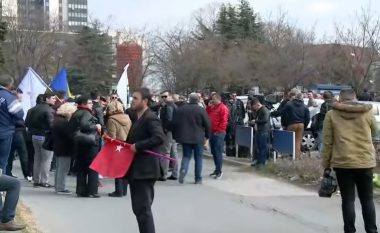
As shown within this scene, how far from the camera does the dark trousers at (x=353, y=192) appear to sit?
7716 millimetres

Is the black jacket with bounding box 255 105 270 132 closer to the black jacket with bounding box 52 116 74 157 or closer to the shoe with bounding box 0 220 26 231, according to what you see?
the black jacket with bounding box 52 116 74 157

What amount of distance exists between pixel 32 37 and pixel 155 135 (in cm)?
5180

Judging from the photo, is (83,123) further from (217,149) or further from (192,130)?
(217,149)

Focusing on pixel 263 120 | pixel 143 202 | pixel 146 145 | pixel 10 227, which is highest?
pixel 146 145

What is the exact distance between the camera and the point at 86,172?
1156cm

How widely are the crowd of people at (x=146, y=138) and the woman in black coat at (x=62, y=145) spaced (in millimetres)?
18

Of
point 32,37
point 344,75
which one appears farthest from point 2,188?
point 32,37

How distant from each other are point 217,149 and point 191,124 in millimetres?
1368

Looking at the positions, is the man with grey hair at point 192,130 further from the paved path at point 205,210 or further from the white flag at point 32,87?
the white flag at point 32,87

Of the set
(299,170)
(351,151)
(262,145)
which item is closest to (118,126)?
(299,170)

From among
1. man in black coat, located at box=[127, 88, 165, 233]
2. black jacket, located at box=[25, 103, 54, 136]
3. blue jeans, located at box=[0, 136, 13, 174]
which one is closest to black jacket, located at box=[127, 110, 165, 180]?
man in black coat, located at box=[127, 88, 165, 233]

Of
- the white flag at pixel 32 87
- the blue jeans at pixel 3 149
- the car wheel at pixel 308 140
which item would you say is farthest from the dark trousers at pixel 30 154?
the car wheel at pixel 308 140

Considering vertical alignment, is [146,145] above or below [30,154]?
above

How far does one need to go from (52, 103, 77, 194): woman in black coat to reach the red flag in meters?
4.66
